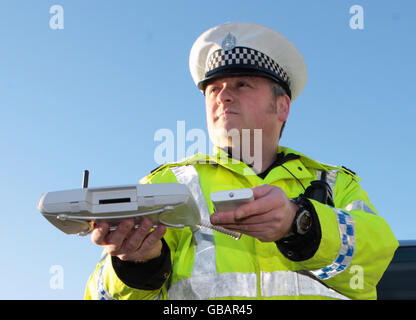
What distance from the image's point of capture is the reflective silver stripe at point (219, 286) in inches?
113

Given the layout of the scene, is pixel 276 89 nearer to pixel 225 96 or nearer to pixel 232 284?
pixel 225 96

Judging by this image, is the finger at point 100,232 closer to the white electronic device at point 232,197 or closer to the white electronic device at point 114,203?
the white electronic device at point 114,203

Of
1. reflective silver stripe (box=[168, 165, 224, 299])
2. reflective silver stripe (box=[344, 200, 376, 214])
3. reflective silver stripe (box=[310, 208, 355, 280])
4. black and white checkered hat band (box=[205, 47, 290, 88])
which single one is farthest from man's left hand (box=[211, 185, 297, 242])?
black and white checkered hat band (box=[205, 47, 290, 88])

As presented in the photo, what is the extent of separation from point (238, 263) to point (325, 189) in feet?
2.19

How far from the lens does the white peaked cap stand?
12.9ft

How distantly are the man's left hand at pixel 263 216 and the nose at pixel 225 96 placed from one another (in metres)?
1.52

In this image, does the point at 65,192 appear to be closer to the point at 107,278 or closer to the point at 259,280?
the point at 107,278

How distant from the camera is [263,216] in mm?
2242

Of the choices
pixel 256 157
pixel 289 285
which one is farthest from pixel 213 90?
pixel 289 285

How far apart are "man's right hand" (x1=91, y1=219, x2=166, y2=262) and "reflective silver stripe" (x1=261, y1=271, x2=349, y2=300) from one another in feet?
2.19

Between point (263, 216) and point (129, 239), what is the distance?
698 millimetres

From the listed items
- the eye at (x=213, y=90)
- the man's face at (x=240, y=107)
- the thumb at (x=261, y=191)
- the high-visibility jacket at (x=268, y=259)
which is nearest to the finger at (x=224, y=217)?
the thumb at (x=261, y=191)

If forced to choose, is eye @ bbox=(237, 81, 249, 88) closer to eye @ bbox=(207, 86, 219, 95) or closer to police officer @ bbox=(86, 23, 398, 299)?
police officer @ bbox=(86, 23, 398, 299)
